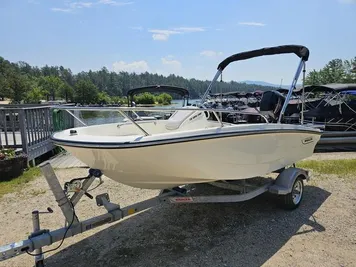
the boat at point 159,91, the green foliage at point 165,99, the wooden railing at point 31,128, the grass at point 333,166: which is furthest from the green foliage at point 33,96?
the grass at point 333,166

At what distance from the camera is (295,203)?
4.13 meters

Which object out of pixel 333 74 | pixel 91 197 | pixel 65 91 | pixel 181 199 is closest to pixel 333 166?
pixel 181 199

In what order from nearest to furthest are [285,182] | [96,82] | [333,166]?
[285,182], [333,166], [96,82]

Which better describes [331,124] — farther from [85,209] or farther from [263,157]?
[85,209]

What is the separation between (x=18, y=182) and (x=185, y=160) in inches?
154

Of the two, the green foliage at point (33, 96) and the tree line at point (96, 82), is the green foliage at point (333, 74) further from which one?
the green foliage at point (33, 96)

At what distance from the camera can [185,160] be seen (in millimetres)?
2824

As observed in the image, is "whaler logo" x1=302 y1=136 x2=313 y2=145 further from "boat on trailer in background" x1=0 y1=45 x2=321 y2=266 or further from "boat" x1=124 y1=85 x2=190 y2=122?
"boat" x1=124 y1=85 x2=190 y2=122

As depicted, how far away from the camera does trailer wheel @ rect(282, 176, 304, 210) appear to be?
3.98 m

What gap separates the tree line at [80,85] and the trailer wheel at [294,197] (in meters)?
2.19

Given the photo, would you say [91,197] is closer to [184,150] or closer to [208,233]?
[184,150]

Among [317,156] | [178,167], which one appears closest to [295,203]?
[178,167]

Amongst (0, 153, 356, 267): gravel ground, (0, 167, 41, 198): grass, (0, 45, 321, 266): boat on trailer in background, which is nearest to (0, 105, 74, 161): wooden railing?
(0, 167, 41, 198): grass

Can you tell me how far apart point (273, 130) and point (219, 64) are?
86.1 inches
